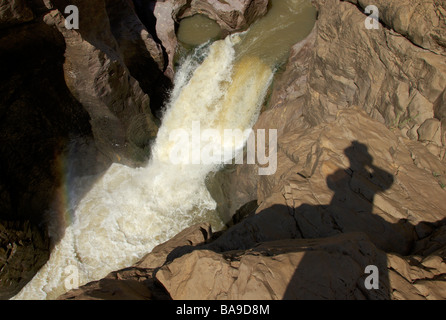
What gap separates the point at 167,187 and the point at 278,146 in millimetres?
3369

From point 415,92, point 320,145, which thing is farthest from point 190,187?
point 415,92

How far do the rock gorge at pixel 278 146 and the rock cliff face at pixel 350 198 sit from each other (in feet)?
0.06

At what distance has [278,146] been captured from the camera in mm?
5773

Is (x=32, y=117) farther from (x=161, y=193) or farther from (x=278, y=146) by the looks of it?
(x=278, y=146)

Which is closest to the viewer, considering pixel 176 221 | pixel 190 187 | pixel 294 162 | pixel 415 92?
pixel 415 92

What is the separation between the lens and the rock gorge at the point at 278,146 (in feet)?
8.89

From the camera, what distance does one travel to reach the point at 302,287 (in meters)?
Result: 2.43

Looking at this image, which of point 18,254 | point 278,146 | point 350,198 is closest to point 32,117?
point 18,254

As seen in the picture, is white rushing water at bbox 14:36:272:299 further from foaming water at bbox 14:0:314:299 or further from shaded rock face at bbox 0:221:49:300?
shaded rock face at bbox 0:221:49:300

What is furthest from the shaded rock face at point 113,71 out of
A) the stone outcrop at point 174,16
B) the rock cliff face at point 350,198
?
the rock cliff face at point 350,198

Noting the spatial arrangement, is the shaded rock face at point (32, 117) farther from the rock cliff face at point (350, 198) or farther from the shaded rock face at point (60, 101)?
the rock cliff face at point (350, 198)

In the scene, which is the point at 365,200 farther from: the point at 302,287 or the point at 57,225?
the point at 57,225

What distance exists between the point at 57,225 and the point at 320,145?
6.60 meters

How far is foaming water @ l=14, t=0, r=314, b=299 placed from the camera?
6.78 m
